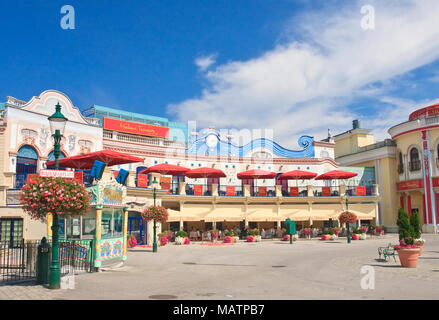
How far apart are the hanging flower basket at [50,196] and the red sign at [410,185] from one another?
37496 millimetres

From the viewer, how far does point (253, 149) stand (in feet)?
131

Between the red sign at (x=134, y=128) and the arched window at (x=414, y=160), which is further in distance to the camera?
the arched window at (x=414, y=160)

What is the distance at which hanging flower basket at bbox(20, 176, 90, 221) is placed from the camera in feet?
36.6

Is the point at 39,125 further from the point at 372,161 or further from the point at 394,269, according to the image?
the point at 372,161

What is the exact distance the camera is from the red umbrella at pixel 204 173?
33.2 m

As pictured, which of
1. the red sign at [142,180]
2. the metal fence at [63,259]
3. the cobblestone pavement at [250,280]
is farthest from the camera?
the red sign at [142,180]

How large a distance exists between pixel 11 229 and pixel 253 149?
22.9 meters

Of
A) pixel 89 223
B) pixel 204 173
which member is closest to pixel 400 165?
pixel 204 173

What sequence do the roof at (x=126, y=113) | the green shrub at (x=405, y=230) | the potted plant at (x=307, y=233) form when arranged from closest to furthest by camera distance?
the green shrub at (x=405, y=230) → the potted plant at (x=307, y=233) → the roof at (x=126, y=113)

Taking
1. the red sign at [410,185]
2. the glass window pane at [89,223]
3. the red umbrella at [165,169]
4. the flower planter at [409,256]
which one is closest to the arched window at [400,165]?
the red sign at [410,185]

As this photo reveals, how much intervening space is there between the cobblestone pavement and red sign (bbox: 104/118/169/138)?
21.7 m

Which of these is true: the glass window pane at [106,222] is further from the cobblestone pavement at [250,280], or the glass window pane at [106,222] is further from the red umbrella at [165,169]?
the red umbrella at [165,169]

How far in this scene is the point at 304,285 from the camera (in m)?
12.0
